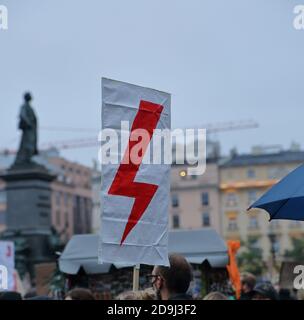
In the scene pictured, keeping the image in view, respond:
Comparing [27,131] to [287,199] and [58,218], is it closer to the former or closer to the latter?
[287,199]

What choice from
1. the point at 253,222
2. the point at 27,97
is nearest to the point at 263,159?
the point at 253,222

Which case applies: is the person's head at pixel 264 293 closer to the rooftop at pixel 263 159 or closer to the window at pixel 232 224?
the rooftop at pixel 263 159

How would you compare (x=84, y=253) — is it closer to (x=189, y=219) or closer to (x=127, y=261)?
(x=127, y=261)

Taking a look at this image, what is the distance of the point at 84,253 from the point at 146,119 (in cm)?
722

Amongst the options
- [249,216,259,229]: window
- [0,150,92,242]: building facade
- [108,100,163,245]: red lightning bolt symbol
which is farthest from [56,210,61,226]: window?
[108,100,163,245]: red lightning bolt symbol

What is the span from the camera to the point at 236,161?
95.2 metres

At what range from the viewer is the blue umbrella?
4.81 m

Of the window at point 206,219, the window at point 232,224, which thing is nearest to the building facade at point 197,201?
the window at point 206,219

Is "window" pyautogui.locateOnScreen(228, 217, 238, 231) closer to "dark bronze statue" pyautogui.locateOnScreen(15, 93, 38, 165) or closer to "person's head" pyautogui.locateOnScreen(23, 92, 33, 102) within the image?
"dark bronze statue" pyautogui.locateOnScreen(15, 93, 38, 165)

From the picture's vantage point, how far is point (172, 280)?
3881 mm

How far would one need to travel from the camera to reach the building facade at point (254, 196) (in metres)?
90.7

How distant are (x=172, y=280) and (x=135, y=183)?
598mm

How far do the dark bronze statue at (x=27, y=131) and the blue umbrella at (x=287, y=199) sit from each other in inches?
770

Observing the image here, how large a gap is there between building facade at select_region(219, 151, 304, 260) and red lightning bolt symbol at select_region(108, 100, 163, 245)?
284 feet
